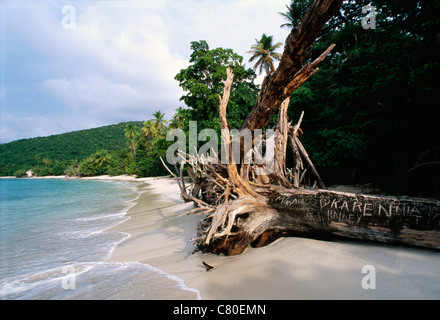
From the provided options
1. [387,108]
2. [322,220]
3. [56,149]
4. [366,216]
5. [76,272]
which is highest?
[56,149]

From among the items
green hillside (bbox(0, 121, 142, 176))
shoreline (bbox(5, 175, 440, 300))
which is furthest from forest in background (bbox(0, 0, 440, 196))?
green hillside (bbox(0, 121, 142, 176))

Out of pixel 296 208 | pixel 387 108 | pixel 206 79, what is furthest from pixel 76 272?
pixel 206 79

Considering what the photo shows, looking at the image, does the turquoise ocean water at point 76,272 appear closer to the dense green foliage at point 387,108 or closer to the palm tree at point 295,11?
the dense green foliage at point 387,108

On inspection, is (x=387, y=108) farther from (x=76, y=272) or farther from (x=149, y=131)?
(x=149, y=131)

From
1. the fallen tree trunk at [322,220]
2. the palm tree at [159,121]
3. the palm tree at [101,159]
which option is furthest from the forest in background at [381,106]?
the palm tree at [101,159]

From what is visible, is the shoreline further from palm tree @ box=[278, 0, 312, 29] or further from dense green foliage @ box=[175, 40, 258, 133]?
palm tree @ box=[278, 0, 312, 29]

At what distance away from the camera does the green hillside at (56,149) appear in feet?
242

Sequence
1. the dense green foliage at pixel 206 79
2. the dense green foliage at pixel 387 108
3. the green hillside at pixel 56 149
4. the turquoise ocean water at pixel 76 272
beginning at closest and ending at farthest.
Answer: the turquoise ocean water at pixel 76 272
the dense green foliage at pixel 387 108
the dense green foliage at pixel 206 79
the green hillside at pixel 56 149

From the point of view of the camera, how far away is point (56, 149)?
261ft

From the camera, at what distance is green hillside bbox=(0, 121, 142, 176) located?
73.9 m

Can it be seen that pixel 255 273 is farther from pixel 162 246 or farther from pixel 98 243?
pixel 98 243
